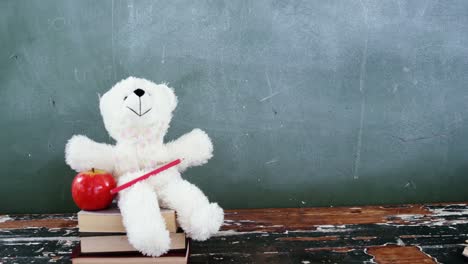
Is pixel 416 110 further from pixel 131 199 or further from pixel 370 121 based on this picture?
pixel 131 199

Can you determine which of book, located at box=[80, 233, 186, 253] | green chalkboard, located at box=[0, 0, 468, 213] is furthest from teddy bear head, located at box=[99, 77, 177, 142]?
green chalkboard, located at box=[0, 0, 468, 213]

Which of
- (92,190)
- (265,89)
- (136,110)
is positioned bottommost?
(92,190)

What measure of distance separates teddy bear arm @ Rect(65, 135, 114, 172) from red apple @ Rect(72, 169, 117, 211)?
6cm

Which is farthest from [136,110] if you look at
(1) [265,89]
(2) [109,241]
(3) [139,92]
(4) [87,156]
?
(1) [265,89]

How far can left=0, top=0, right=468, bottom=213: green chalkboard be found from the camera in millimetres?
1184

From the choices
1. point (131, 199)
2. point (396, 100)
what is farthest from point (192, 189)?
point (396, 100)

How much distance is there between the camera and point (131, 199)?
0.82m

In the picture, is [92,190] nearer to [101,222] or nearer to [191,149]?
[101,222]

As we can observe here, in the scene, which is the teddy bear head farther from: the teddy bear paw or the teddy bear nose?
the teddy bear paw

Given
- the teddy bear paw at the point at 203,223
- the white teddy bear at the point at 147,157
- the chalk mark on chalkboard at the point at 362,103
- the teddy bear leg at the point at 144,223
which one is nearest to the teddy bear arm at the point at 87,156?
the white teddy bear at the point at 147,157

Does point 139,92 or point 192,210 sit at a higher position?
point 139,92

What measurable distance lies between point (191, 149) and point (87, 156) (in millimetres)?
223

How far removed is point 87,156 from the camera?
907 millimetres

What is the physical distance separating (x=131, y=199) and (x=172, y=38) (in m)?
0.54
